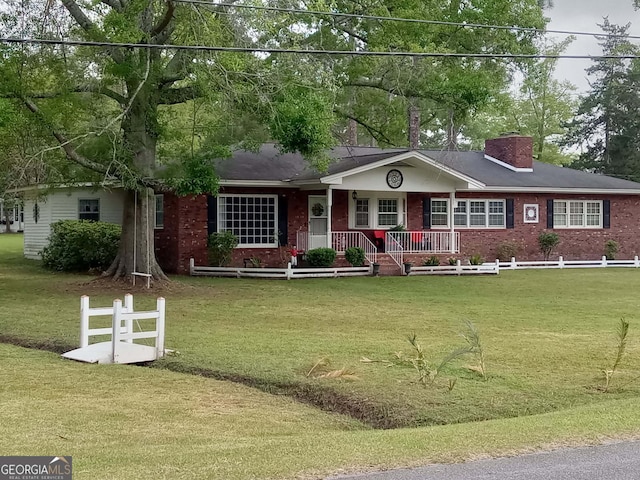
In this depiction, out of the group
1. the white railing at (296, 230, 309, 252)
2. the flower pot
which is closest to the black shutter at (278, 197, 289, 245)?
the white railing at (296, 230, 309, 252)

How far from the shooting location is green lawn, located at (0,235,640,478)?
7039mm

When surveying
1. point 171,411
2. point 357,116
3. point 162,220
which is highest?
point 357,116

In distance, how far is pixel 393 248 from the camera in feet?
88.6

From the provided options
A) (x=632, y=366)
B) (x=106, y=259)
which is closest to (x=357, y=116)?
(x=106, y=259)

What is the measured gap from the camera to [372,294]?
20.5 m

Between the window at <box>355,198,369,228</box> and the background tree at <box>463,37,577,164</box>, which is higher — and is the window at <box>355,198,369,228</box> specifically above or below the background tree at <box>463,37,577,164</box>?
below

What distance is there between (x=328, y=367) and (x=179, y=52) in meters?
10.5

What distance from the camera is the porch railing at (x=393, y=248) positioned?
26406 mm

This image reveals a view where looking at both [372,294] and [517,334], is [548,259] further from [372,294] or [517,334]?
[517,334]

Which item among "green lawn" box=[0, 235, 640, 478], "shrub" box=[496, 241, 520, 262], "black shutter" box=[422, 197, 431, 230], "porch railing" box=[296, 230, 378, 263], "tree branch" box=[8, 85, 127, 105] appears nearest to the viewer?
"green lawn" box=[0, 235, 640, 478]

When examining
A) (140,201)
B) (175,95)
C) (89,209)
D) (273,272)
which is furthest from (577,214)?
(89,209)

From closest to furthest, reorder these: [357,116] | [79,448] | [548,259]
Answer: [79,448] < [357,116] < [548,259]

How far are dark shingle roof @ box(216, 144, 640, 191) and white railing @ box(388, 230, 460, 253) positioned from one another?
244 centimetres

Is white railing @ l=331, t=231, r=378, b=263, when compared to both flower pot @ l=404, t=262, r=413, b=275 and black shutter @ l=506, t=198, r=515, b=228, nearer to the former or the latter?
flower pot @ l=404, t=262, r=413, b=275
